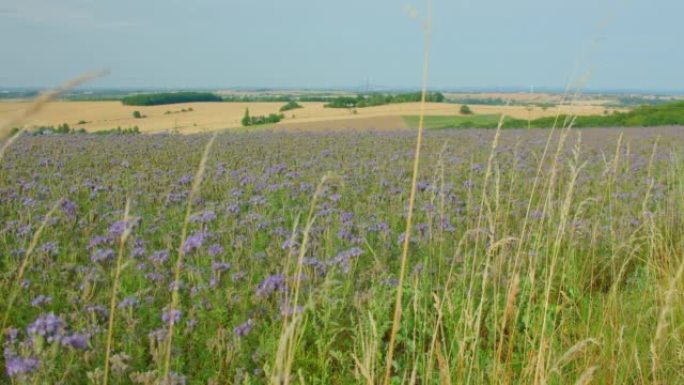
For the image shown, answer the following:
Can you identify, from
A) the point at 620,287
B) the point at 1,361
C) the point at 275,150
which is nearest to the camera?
the point at 1,361

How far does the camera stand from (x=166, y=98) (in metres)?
30.9

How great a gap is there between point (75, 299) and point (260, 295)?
95 centimetres

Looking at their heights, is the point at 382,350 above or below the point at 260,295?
below

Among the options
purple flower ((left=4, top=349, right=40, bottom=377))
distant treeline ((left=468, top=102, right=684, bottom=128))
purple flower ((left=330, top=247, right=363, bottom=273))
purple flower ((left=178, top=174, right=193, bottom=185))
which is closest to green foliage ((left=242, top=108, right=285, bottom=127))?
distant treeline ((left=468, top=102, right=684, bottom=128))

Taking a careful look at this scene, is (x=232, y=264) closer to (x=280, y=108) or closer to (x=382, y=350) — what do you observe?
(x=382, y=350)

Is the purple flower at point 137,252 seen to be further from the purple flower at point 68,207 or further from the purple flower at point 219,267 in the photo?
→ the purple flower at point 68,207

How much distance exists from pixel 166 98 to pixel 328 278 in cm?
3033

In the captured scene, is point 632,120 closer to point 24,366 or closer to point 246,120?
point 246,120

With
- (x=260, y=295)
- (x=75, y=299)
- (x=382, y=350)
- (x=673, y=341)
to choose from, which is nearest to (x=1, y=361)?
(x=75, y=299)

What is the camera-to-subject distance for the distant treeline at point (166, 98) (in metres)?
29.4

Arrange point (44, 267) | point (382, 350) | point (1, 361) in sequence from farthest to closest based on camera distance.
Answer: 1. point (44, 267)
2. point (382, 350)
3. point (1, 361)

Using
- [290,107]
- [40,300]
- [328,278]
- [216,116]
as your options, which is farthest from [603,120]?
[40,300]

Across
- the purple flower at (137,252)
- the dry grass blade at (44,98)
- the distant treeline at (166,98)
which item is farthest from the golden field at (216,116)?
the dry grass blade at (44,98)

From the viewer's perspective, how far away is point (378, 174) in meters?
7.31
